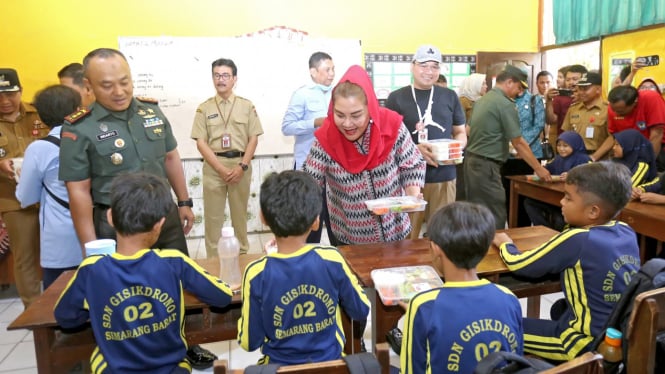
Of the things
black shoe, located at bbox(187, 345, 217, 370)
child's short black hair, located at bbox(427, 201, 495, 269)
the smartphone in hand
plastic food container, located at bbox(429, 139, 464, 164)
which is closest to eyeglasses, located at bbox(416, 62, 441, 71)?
plastic food container, located at bbox(429, 139, 464, 164)

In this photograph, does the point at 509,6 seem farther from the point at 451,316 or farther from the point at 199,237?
the point at 451,316

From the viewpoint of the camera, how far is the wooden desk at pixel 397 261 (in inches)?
72.9

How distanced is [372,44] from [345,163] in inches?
146

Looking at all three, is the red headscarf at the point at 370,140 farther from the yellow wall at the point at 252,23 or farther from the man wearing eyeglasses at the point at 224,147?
the yellow wall at the point at 252,23

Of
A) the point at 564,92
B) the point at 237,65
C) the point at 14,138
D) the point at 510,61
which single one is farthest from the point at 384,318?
the point at 510,61

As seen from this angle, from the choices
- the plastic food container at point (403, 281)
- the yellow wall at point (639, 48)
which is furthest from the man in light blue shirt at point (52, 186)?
the yellow wall at point (639, 48)

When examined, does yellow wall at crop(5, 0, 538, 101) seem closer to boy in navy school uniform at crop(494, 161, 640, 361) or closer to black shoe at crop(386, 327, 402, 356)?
black shoe at crop(386, 327, 402, 356)

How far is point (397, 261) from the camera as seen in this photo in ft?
6.64

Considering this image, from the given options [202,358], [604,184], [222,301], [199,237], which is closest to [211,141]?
[199,237]

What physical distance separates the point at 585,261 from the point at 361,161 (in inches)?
39.5

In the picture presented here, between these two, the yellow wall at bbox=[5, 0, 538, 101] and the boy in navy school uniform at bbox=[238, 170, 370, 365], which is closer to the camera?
the boy in navy school uniform at bbox=[238, 170, 370, 365]

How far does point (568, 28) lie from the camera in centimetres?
559

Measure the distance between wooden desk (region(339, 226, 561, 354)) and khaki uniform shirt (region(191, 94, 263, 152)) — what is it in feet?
7.42

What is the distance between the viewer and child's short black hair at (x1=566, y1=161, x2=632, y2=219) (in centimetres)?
176
